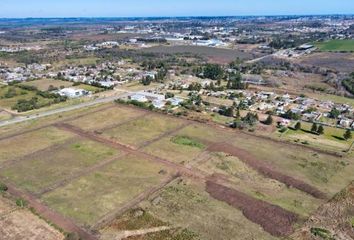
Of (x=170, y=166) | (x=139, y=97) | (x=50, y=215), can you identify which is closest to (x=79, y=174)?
(x=50, y=215)

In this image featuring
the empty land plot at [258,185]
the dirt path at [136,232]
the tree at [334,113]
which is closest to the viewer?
the dirt path at [136,232]

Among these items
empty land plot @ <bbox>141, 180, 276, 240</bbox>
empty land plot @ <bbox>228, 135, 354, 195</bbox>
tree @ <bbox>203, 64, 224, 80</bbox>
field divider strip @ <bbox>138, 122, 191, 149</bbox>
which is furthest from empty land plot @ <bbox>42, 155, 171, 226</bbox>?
tree @ <bbox>203, 64, 224, 80</bbox>

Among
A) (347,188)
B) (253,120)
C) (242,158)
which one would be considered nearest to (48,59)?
(253,120)

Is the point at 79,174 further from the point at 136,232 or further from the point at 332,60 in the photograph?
the point at 332,60

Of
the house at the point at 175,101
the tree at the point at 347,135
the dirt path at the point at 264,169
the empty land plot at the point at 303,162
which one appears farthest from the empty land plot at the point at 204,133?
the tree at the point at 347,135

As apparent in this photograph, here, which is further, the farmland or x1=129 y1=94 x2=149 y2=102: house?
x1=129 y1=94 x2=149 y2=102: house

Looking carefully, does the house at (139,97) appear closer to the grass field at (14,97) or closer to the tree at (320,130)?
the grass field at (14,97)

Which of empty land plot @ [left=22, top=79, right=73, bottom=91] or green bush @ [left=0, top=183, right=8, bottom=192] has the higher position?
green bush @ [left=0, top=183, right=8, bottom=192]

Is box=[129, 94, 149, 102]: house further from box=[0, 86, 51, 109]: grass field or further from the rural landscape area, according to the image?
box=[0, 86, 51, 109]: grass field
